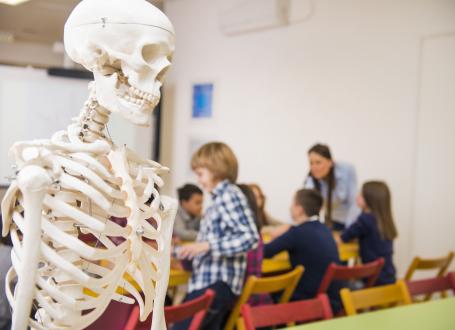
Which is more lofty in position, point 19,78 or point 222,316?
point 19,78

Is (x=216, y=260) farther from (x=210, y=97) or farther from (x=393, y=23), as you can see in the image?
(x=210, y=97)

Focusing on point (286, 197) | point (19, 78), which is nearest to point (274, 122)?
point (286, 197)

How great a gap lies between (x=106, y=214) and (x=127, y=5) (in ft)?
1.45

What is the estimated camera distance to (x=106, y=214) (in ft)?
3.78

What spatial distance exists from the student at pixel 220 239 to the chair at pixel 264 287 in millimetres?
51

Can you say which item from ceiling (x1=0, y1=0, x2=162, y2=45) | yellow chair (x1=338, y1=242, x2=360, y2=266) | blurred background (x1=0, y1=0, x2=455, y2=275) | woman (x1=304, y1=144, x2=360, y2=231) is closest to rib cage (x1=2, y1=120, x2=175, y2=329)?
yellow chair (x1=338, y1=242, x2=360, y2=266)

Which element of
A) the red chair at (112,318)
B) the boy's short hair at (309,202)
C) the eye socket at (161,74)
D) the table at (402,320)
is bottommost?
the table at (402,320)

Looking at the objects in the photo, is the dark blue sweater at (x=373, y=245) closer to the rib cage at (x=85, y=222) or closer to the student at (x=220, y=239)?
the student at (x=220, y=239)

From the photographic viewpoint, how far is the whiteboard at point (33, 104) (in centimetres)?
510

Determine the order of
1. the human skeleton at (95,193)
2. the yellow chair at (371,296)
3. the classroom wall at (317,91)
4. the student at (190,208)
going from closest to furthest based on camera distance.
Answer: the human skeleton at (95,193) < the yellow chair at (371,296) < the student at (190,208) < the classroom wall at (317,91)

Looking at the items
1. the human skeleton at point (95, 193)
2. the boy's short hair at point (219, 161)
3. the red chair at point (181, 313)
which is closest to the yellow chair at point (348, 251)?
the boy's short hair at point (219, 161)

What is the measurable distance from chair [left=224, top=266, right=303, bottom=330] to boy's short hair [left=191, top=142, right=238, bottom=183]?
49 cm

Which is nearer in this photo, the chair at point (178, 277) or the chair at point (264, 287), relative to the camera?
the chair at point (264, 287)

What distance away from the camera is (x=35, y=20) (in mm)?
7680
